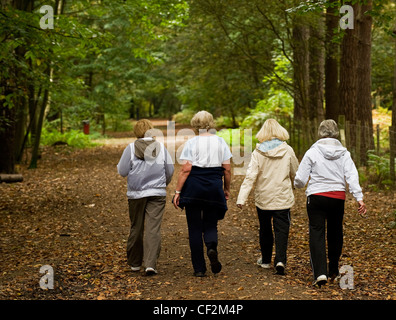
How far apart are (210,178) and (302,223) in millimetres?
3693

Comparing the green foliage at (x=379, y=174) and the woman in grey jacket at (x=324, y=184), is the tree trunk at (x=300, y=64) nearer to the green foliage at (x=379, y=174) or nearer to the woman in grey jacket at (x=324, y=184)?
the green foliage at (x=379, y=174)

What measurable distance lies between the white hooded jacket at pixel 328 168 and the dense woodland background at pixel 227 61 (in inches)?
113

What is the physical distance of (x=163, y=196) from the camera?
6.39 m

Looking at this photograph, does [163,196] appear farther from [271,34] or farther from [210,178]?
[271,34]

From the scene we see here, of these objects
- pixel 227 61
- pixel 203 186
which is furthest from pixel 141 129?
pixel 227 61

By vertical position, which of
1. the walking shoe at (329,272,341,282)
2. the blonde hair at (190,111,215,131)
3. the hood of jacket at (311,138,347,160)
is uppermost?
the blonde hair at (190,111,215,131)

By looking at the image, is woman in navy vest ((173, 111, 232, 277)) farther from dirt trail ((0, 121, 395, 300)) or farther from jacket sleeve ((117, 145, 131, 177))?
jacket sleeve ((117, 145, 131, 177))

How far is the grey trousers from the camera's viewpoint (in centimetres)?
627

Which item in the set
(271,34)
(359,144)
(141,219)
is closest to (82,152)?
(271,34)

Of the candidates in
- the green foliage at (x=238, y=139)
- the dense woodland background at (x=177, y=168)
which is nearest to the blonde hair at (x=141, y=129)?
the dense woodland background at (x=177, y=168)

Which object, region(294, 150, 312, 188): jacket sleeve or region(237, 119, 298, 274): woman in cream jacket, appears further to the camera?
region(237, 119, 298, 274): woman in cream jacket

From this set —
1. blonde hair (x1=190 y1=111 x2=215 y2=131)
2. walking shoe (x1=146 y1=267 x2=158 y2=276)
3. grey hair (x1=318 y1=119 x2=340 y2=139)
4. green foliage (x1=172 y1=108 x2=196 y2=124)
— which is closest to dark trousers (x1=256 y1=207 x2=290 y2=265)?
grey hair (x1=318 y1=119 x2=340 y2=139)

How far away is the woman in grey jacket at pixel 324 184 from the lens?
18.4 feet

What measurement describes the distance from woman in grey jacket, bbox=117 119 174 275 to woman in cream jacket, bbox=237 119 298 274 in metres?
1.05
